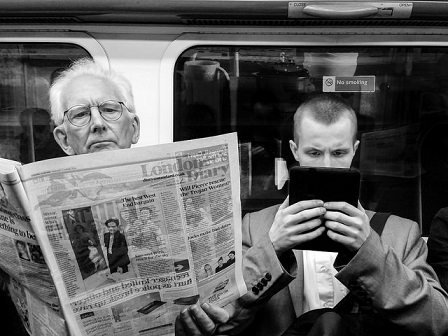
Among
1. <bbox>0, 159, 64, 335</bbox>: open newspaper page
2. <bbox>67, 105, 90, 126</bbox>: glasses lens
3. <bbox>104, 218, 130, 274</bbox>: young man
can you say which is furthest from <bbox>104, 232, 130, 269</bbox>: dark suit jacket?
<bbox>67, 105, 90, 126</bbox>: glasses lens

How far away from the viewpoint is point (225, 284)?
1.52 metres

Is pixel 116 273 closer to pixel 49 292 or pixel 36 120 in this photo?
pixel 49 292

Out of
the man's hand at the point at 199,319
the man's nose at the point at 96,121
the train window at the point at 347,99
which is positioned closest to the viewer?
the man's hand at the point at 199,319

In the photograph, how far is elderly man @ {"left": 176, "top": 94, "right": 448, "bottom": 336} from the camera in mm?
1603

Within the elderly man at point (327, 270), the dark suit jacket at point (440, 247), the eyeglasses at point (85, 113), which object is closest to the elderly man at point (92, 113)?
the eyeglasses at point (85, 113)

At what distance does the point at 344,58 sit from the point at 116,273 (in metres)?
1.49

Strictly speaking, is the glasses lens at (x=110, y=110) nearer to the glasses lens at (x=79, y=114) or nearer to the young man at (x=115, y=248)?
the glasses lens at (x=79, y=114)

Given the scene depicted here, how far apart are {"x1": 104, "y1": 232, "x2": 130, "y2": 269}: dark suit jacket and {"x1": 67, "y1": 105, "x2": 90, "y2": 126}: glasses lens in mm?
589

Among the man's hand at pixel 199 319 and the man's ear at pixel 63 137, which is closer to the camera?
the man's hand at pixel 199 319

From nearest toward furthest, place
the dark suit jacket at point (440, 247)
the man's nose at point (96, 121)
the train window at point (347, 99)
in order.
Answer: the man's nose at point (96, 121)
the dark suit jacket at point (440, 247)
the train window at point (347, 99)

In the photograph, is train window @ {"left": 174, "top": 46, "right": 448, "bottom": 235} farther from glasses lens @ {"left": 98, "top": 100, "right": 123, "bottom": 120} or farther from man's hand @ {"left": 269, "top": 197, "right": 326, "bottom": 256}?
man's hand @ {"left": 269, "top": 197, "right": 326, "bottom": 256}

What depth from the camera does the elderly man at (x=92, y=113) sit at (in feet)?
5.89

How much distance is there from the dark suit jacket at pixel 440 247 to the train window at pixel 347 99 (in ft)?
1.92

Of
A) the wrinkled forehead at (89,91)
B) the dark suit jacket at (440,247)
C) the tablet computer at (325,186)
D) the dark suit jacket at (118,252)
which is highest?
the wrinkled forehead at (89,91)
